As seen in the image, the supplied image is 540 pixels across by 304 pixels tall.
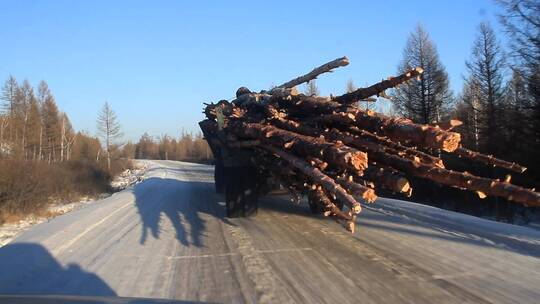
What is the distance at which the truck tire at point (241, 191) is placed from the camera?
11328mm

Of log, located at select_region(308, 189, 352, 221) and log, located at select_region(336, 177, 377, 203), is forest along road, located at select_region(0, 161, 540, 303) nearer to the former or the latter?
log, located at select_region(308, 189, 352, 221)

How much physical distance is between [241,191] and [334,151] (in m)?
4.91

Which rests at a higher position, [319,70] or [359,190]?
[319,70]

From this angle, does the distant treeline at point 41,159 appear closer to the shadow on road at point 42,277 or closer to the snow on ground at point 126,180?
the snow on ground at point 126,180

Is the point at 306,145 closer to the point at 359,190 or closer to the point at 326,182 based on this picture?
the point at 326,182

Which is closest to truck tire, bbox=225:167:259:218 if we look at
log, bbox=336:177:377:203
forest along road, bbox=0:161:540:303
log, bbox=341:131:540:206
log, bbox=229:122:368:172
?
forest along road, bbox=0:161:540:303

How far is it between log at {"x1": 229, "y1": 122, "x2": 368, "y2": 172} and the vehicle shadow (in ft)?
6.88

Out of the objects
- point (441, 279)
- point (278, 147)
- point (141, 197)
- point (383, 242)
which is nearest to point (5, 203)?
point (141, 197)

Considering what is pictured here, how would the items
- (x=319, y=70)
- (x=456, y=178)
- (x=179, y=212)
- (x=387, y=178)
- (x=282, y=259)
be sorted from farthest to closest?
(x=179, y=212) < (x=319, y=70) < (x=282, y=259) < (x=387, y=178) < (x=456, y=178)

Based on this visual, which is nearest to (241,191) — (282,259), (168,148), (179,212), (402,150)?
(179,212)

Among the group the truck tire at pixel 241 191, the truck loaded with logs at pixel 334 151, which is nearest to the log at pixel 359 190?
the truck loaded with logs at pixel 334 151

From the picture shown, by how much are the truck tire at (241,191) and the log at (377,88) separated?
9.43 ft

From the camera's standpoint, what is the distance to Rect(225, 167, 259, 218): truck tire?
446 inches

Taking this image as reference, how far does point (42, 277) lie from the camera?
6848mm
